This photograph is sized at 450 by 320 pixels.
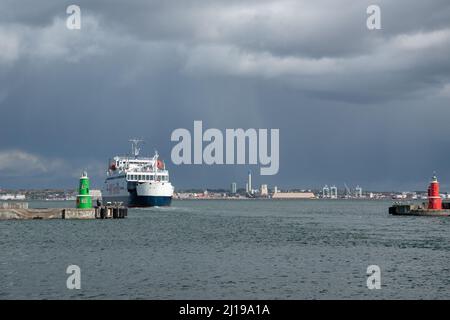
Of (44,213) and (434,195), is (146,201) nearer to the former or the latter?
(44,213)

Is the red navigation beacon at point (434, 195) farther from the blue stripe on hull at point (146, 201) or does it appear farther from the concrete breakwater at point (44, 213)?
the blue stripe on hull at point (146, 201)

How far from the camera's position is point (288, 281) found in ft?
112

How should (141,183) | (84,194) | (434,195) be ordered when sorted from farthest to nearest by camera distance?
1. (141,183)
2. (434,195)
3. (84,194)

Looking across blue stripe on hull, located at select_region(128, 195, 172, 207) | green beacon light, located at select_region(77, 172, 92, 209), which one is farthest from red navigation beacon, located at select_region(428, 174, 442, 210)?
blue stripe on hull, located at select_region(128, 195, 172, 207)

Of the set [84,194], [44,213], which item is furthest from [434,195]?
[44,213]

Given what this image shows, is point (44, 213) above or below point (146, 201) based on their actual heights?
below

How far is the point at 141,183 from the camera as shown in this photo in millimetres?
132375

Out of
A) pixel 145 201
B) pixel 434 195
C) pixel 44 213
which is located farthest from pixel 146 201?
pixel 434 195

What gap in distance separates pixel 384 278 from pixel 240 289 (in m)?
9.58

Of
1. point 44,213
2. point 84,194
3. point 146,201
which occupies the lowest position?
point 44,213

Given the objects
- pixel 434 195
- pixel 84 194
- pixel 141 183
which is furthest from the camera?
pixel 141 183

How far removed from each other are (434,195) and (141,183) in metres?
63.5

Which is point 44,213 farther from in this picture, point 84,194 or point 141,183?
point 141,183

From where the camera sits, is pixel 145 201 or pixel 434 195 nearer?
pixel 434 195
